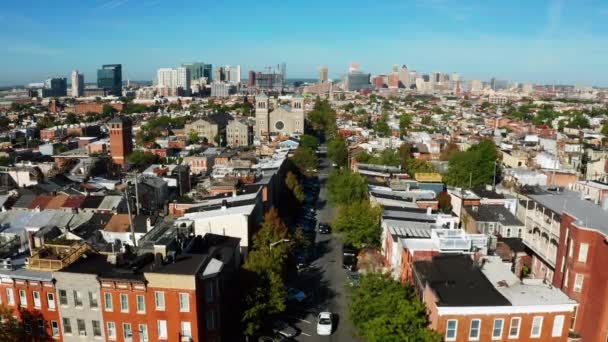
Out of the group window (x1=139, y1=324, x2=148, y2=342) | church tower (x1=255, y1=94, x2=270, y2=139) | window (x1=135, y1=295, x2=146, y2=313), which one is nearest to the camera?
window (x1=135, y1=295, x2=146, y2=313)

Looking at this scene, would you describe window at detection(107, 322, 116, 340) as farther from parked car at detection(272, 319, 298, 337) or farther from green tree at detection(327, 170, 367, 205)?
green tree at detection(327, 170, 367, 205)

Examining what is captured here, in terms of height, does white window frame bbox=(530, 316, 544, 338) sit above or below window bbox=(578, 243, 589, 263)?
below

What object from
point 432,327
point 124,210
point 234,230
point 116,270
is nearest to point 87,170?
point 124,210

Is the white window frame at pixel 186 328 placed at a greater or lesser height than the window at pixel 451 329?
lesser

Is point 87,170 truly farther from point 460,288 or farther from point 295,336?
point 460,288

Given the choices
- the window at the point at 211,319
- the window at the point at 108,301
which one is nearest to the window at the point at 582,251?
the window at the point at 211,319

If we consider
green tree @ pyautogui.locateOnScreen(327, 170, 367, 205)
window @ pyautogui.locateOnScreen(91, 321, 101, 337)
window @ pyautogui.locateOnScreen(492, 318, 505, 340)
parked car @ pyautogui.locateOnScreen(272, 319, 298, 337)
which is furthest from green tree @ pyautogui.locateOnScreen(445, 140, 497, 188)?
window @ pyautogui.locateOnScreen(91, 321, 101, 337)

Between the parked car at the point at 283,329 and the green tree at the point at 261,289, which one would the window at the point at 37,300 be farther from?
the parked car at the point at 283,329
